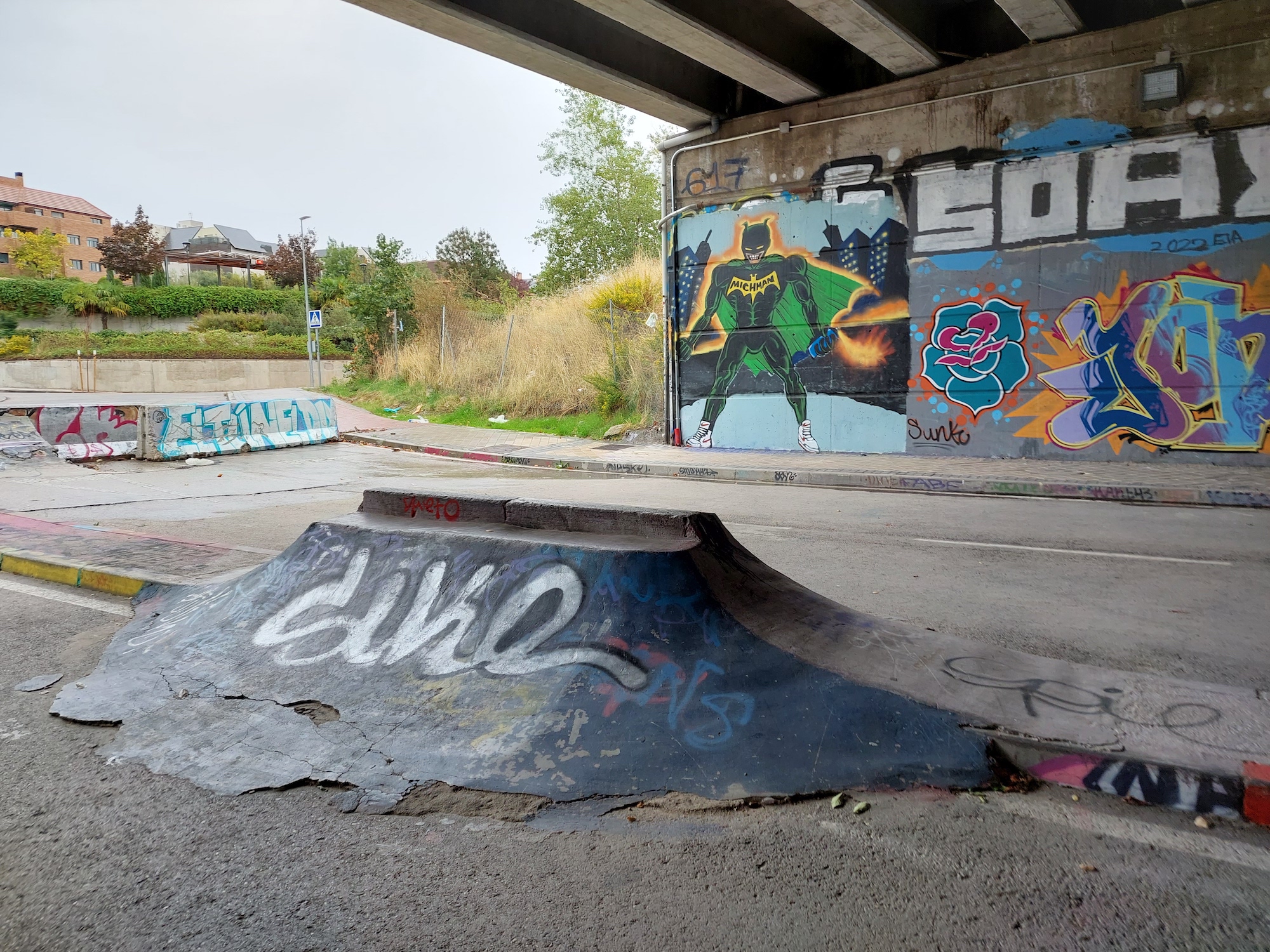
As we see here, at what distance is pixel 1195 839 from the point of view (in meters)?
2.39

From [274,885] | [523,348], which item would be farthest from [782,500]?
[523,348]

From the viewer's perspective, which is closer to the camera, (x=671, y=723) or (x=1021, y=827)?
(x=1021, y=827)

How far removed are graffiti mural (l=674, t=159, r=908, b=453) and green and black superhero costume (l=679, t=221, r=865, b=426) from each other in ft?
0.06

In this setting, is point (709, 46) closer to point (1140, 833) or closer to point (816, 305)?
point (816, 305)

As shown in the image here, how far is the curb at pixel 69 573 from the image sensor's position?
535 cm

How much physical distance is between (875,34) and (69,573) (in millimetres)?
10868

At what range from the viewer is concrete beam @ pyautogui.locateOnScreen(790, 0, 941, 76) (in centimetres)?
985

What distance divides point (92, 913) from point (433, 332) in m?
24.3

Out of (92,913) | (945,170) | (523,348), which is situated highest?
(945,170)

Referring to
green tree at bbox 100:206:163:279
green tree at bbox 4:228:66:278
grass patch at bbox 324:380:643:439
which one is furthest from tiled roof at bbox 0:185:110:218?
grass patch at bbox 324:380:643:439

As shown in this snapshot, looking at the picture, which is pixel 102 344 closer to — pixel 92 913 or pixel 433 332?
pixel 433 332

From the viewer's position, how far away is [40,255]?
2391 inches

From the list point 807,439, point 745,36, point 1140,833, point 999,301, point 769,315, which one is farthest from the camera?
point 769,315

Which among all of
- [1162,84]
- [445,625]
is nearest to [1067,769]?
[445,625]
